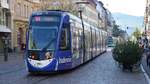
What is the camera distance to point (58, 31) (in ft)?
79.3

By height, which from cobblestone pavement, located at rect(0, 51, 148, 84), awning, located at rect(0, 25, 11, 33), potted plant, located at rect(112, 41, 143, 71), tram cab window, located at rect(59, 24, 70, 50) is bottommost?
cobblestone pavement, located at rect(0, 51, 148, 84)

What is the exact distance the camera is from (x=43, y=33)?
24.0 metres

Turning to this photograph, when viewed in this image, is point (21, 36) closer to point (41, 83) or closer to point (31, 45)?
point (31, 45)

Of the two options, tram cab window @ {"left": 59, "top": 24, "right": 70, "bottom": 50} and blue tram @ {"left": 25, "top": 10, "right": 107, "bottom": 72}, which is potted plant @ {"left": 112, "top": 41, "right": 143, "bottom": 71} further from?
tram cab window @ {"left": 59, "top": 24, "right": 70, "bottom": 50}

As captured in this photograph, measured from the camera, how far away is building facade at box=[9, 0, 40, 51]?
226 feet

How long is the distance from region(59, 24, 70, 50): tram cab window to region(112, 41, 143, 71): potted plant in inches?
148

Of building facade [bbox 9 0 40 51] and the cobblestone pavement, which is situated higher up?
building facade [bbox 9 0 40 51]

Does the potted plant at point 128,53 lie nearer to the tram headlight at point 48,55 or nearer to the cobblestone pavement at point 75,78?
the cobblestone pavement at point 75,78

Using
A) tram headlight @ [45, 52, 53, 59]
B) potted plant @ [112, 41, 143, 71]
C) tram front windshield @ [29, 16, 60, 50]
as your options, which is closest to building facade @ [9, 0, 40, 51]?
potted plant @ [112, 41, 143, 71]

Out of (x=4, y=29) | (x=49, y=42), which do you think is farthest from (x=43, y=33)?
(x=4, y=29)

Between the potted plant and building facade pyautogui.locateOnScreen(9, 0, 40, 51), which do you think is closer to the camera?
the potted plant

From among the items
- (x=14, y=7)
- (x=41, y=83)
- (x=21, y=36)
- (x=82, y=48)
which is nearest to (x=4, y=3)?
(x=14, y=7)

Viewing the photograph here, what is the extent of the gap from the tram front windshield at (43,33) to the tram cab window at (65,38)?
1.60 ft

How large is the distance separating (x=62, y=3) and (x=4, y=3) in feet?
37.5
